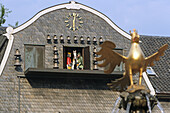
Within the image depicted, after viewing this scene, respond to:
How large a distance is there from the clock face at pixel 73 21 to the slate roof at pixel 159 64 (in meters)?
5.89

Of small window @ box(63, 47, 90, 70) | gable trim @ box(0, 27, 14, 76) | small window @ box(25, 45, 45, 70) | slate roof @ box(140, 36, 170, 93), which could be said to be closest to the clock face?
small window @ box(63, 47, 90, 70)

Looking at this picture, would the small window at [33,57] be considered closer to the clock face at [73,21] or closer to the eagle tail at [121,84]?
the clock face at [73,21]

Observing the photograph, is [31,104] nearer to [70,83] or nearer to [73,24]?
[70,83]

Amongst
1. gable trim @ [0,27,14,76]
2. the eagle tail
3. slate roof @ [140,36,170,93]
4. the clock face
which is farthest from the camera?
slate roof @ [140,36,170,93]

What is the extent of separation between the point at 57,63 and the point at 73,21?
2945 mm

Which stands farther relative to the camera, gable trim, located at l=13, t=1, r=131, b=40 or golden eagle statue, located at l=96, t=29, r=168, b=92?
gable trim, located at l=13, t=1, r=131, b=40

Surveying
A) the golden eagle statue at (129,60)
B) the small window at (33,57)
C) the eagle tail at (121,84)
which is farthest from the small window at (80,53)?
the eagle tail at (121,84)

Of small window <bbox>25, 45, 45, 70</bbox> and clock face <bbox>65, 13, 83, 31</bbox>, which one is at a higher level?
clock face <bbox>65, 13, 83, 31</bbox>

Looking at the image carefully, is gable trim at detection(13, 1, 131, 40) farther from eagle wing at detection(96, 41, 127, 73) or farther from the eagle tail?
the eagle tail

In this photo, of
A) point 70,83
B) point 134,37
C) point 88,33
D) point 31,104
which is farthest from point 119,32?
point 134,37

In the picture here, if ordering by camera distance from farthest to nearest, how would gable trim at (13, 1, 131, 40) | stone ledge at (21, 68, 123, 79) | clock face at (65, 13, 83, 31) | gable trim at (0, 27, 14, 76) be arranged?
clock face at (65, 13, 83, 31) < gable trim at (13, 1, 131, 40) < gable trim at (0, 27, 14, 76) < stone ledge at (21, 68, 123, 79)

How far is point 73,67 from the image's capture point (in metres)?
39.0

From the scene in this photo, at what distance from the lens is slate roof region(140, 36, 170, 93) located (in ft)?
135

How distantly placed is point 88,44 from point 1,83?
6.00m
